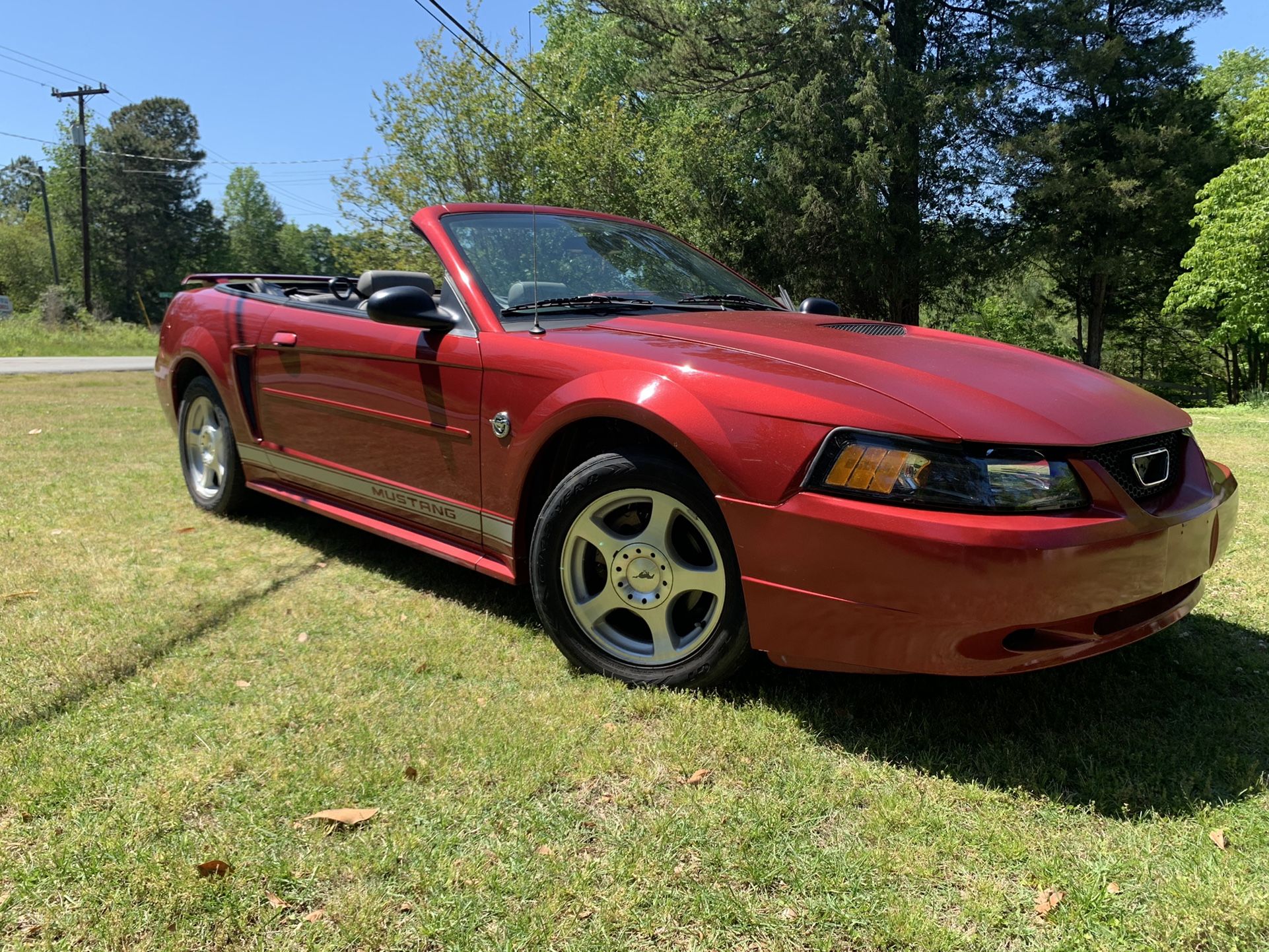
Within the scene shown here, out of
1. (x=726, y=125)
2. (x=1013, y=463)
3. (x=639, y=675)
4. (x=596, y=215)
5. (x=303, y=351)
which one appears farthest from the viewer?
(x=726, y=125)

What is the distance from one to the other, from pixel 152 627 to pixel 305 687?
845mm

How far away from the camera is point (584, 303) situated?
3.22 meters

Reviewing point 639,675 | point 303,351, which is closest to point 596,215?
point 303,351

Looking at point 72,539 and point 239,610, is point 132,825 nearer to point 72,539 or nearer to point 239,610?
point 239,610

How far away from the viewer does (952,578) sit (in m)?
2.05

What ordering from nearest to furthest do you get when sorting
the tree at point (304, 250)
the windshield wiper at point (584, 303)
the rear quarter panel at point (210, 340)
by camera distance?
the windshield wiper at point (584, 303), the rear quarter panel at point (210, 340), the tree at point (304, 250)

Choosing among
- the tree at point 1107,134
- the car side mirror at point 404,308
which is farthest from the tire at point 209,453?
the tree at point 1107,134

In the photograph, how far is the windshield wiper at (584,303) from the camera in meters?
3.11

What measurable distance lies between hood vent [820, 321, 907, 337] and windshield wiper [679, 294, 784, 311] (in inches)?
17.9

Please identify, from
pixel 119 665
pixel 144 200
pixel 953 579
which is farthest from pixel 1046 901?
pixel 144 200

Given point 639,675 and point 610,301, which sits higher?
point 610,301

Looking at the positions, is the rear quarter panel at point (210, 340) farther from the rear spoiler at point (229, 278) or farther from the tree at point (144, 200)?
the tree at point (144, 200)

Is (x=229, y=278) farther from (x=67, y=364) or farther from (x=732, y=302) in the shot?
(x=67, y=364)

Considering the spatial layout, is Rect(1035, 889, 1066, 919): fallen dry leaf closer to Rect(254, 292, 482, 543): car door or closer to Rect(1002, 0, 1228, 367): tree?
Rect(254, 292, 482, 543): car door
